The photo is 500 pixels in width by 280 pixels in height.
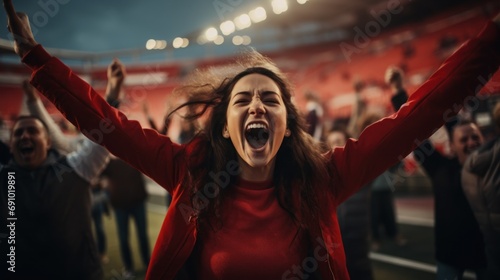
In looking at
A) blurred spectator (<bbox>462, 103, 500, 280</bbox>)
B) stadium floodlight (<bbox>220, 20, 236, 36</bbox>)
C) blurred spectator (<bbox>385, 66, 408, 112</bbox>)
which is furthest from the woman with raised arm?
stadium floodlight (<bbox>220, 20, 236, 36</bbox>)

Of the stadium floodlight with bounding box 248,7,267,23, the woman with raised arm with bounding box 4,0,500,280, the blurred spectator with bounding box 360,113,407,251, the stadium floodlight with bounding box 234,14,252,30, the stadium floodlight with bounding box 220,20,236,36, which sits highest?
the stadium floodlight with bounding box 220,20,236,36

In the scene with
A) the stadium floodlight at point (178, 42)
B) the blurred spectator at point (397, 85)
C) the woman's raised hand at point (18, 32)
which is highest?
the stadium floodlight at point (178, 42)

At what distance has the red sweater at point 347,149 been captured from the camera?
1281 millimetres

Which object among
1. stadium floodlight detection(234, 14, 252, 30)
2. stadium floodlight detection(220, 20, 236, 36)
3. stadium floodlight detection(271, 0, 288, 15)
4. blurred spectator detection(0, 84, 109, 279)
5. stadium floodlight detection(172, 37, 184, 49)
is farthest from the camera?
stadium floodlight detection(220, 20, 236, 36)

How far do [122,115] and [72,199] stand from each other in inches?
46.8

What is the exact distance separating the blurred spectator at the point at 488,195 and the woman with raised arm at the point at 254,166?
122 centimetres

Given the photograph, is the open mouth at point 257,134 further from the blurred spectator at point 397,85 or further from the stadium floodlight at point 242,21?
the stadium floodlight at point 242,21

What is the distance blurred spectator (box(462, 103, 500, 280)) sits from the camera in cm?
215

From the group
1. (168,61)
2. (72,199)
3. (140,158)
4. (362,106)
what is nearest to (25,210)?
(72,199)

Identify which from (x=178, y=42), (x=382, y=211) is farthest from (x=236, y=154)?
(x=178, y=42)

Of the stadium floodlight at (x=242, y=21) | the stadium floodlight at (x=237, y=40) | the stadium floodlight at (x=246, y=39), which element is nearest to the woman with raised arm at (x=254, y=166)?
the stadium floodlight at (x=242, y=21)

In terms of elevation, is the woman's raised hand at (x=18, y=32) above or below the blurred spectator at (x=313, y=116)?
below

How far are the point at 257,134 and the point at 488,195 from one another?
1852mm

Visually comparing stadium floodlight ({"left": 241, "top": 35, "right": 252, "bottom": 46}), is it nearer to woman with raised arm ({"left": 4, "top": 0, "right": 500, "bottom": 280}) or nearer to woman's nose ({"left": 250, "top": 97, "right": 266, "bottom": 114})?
woman with raised arm ({"left": 4, "top": 0, "right": 500, "bottom": 280})
